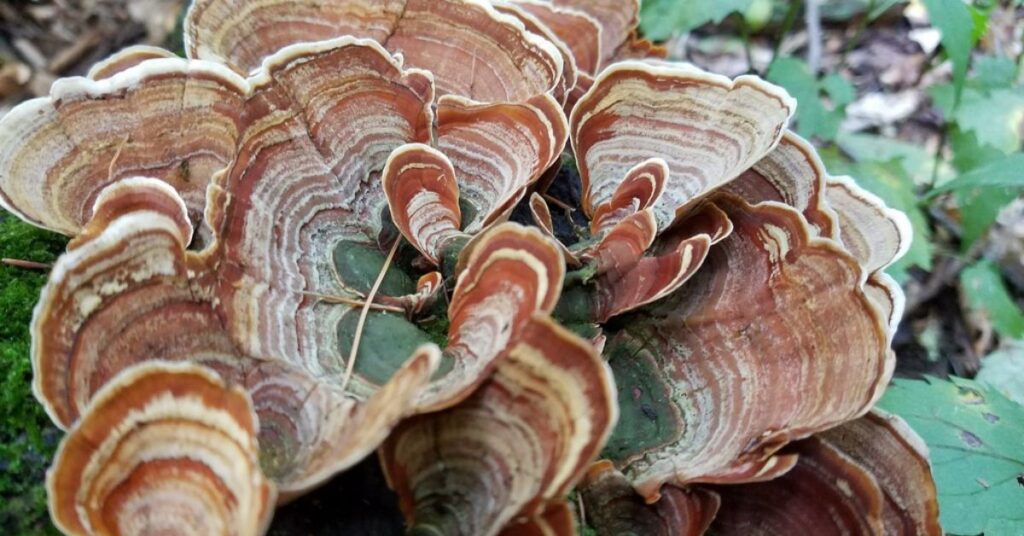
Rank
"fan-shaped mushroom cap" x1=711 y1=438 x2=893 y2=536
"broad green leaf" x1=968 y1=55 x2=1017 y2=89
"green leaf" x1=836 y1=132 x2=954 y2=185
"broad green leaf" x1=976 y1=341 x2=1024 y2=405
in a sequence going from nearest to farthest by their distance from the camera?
"fan-shaped mushroom cap" x1=711 y1=438 x2=893 y2=536 → "broad green leaf" x1=976 y1=341 x2=1024 y2=405 → "broad green leaf" x1=968 y1=55 x2=1017 y2=89 → "green leaf" x1=836 y1=132 x2=954 y2=185

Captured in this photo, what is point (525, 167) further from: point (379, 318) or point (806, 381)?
point (806, 381)

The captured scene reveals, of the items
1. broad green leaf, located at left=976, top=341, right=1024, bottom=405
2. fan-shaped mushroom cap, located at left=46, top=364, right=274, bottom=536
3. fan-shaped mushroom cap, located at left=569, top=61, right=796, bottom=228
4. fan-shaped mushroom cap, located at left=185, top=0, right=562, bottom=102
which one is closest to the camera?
fan-shaped mushroom cap, located at left=46, top=364, right=274, bottom=536

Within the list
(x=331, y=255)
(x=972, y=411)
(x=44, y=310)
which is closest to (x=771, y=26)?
(x=972, y=411)

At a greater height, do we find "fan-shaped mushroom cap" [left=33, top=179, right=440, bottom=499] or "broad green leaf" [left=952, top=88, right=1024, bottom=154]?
"broad green leaf" [left=952, top=88, right=1024, bottom=154]

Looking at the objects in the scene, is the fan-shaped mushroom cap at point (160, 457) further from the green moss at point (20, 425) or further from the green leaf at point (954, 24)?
the green leaf at point (954, 24)

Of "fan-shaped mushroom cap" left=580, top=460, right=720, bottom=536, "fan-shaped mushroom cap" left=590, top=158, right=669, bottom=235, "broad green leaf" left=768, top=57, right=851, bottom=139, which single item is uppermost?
"fan-shaped mushroom cap" left=590, top=158, right=669, bottom=235

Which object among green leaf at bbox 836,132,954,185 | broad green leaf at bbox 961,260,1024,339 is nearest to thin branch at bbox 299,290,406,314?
broad green leaf at bbox 961,260,1024,339

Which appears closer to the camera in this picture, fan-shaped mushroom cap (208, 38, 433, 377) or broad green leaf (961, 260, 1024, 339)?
fan-shaped mushroom cap (208, 38, 433, 377)

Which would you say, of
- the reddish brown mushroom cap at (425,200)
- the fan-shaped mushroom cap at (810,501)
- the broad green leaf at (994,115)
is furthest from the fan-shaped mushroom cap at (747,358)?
the broad green leaf at (994,115)

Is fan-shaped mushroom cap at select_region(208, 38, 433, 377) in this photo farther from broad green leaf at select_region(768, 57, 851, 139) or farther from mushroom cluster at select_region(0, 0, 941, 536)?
broad green leaf at select_region(768, 57, 851, 139)
